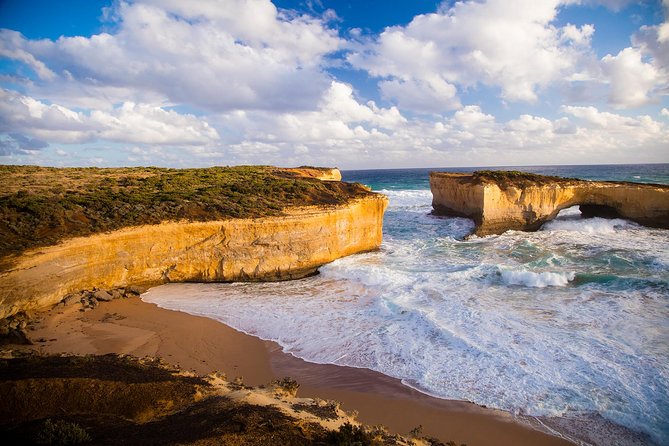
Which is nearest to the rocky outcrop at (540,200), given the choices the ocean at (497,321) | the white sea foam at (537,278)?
the ocean at (497,321)

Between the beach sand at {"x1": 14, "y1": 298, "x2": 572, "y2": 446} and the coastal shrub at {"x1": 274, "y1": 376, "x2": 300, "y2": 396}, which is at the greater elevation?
the coastal shrub at {"x1": 274, "y1": 376, "x2": 300, "y2": 396}

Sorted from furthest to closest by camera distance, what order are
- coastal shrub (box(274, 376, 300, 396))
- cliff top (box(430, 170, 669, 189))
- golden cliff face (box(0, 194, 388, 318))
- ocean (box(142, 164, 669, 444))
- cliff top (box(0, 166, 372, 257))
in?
cliff top (box(430, 170, 669, 189)) < cliff top (box(0, 166, 372, 257)) < golden cliff face (box(0, 194, 388, 318)) < ocean (box(142, 164, 669, 444)) < coastal shrub (box(274, 376, 300, 396))

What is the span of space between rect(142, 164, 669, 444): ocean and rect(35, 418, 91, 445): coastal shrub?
5.07 m

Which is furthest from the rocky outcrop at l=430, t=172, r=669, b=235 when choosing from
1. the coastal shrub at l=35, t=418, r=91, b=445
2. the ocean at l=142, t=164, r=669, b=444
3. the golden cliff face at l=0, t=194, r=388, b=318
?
the coastal shrub at l=35, t=418, r=91, b=445

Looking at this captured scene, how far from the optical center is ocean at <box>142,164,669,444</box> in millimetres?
6922

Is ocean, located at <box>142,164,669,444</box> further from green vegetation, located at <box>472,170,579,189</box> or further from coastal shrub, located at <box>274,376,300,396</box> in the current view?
green vegetation, located at <box>472,170,579,189</box>

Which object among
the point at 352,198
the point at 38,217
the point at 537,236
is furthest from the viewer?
the point at 537,236

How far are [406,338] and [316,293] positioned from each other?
437 cm

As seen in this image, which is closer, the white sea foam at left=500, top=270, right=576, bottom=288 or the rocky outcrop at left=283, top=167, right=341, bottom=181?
the white sea foam at left=500, top=270, right=576, bottom=288

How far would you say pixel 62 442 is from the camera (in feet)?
12.4

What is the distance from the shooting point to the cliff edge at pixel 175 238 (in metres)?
10.5

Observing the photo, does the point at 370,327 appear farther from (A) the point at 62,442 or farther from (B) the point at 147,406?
(A) the point at 62,442

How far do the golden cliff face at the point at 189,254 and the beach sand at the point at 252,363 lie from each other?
0.94m

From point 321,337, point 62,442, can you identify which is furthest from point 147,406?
point 321,337
